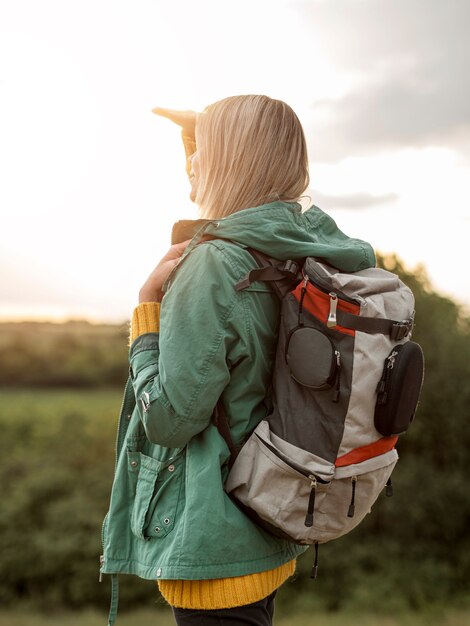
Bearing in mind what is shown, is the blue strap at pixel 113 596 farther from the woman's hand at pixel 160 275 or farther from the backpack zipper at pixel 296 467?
the woman's hand at pixel 160 275

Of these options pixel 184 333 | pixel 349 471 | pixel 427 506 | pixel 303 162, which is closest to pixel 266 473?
pixel 349 471

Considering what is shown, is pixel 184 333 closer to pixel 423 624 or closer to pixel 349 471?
pixel 349 471

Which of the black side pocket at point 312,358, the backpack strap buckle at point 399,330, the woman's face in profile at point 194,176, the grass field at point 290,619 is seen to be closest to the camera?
the black side pocket at point 312,358

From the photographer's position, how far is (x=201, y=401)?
1.63 metres

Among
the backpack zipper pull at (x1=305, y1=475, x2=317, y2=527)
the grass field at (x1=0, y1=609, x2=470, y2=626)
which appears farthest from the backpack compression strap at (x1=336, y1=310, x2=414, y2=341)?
the grass field at (x1=0, y1=609, x2=470, y2=626)

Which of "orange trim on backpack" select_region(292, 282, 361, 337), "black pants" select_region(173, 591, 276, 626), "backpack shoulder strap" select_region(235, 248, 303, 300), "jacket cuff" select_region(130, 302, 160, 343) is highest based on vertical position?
"backpack shoulder strap" select_region(235, 248, 303, 300)

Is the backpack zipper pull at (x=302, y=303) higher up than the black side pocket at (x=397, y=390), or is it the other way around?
the backpack zipper pull at (x=302, y=303)

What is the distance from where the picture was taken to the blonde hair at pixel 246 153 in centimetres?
176

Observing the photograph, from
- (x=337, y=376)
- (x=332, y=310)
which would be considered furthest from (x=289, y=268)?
(x=337, y=376)

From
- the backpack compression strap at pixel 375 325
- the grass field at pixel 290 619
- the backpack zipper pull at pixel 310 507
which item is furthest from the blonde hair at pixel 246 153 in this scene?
the grass field at pixel 290 619

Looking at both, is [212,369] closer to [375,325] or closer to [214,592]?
[375,325]

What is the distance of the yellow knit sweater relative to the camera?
1.69 metres

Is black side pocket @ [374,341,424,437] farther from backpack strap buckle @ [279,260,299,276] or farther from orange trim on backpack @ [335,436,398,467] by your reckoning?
backpack strap buckle @ [279,260,299,276]

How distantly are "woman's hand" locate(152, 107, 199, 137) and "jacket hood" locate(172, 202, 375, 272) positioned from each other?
395 mm
